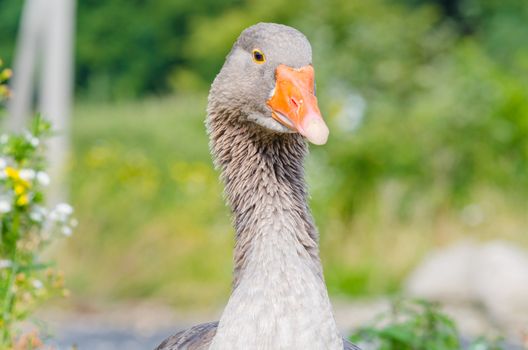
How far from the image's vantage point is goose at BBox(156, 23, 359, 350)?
9.95ft

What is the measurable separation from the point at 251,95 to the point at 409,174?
31.3ft

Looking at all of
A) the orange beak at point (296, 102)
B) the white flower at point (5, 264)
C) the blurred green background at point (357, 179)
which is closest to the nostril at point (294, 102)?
the orange beak at point (296, 102)

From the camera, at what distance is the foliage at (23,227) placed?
3900 millimetres

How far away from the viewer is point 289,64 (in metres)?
3.22

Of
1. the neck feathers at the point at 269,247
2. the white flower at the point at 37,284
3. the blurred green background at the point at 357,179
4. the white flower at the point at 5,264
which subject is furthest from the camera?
the blurred green background at the point at 357,179

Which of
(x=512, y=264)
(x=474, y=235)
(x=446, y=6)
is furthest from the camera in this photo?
(x=446, y=6)

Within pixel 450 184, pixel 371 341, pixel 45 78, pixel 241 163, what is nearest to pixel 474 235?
pixel 450 184

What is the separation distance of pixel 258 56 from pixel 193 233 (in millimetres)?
8061

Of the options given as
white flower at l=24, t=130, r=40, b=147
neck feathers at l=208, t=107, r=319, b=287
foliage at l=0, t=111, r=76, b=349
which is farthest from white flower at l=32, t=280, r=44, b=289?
neck feathers at l=208, t=107, r=319, b=287

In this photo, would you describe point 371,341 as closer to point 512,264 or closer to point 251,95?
point 251,95

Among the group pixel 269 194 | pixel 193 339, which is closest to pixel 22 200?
pixel 193 339

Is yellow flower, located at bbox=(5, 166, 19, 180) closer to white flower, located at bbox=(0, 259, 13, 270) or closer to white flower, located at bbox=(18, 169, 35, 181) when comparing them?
white flower, located at bbox=(18, 169, 35, 181)

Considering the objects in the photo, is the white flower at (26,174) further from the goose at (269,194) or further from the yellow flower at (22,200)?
the goose at (269,194)

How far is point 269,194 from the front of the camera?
3.40m
